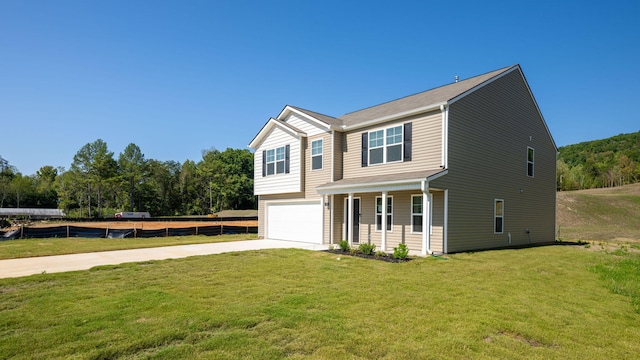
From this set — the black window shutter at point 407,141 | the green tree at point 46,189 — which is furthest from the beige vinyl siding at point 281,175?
the green tree at point 46,189

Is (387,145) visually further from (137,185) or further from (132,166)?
(137,185)

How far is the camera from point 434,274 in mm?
8148

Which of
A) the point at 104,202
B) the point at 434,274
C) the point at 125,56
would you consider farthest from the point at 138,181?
the point at 434,274

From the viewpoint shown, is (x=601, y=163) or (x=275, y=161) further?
(x=601, y=163)

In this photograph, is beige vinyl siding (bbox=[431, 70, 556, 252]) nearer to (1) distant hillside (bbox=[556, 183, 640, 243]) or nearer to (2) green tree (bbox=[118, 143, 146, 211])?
(1) distant hillside (bbox=[556, 183, 640, 243])

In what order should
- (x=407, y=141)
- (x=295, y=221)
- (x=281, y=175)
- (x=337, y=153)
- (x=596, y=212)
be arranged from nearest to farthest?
1. (x=407, y=141)
2. (x=337, y=153)
3. (x=295, y=221)
4. (x=281, y=175)
5. (x=596, y=212)

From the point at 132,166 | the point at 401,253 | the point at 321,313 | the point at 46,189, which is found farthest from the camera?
the point at 46,189

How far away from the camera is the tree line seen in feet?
192

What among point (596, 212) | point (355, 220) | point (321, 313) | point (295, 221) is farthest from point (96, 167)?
point (596, 212)

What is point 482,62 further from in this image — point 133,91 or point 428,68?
point 133,91

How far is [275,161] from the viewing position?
730 inches

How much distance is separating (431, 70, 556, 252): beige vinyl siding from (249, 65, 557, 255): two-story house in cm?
5

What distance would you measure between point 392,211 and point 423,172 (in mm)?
2118

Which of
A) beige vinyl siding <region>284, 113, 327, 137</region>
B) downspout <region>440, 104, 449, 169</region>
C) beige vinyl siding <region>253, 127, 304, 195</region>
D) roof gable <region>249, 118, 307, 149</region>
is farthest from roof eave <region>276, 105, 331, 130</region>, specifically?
downspout <region>440, 104, 449, 169</region>
